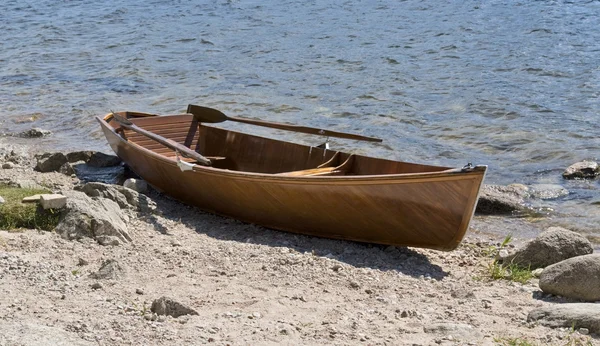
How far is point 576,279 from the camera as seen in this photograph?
636 cm

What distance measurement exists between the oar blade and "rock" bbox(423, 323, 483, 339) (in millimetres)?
5559

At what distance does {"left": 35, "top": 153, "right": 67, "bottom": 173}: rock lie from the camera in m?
10.4

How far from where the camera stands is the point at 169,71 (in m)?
17.5

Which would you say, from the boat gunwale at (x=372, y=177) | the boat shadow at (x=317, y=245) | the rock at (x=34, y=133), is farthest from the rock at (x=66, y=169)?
the rock at (x=34, y=133)

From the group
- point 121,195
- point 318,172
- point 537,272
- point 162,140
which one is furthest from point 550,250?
point 162,140

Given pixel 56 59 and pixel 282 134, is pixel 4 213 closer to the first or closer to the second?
pixel 282 134

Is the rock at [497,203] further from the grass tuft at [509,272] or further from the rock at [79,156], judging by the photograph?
the rock at [79,156]

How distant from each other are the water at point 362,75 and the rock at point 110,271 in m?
5.00

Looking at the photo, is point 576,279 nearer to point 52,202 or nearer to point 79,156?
point 52,202

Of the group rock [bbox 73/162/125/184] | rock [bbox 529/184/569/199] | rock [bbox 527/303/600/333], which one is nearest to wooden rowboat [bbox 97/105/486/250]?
rock [bbox 73/162/125/184]

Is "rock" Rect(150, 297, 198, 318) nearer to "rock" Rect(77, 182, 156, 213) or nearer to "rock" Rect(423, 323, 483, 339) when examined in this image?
"rock" Rect(423, 323, 483, 339)

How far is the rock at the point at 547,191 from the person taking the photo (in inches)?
384

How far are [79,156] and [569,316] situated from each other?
23.7ft

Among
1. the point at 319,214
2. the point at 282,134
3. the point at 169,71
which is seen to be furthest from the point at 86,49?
the point at 319,214
